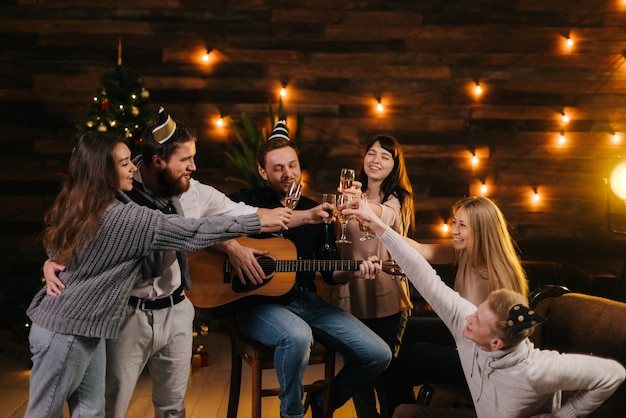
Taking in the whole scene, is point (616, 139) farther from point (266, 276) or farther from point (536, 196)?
point (266, 276)

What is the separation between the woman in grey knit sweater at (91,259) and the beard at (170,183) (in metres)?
0.30

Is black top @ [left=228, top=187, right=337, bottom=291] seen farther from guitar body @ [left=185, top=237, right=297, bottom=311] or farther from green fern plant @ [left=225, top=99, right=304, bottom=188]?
green fern plant @ [left=225, top=99, right=304, bottom=188]

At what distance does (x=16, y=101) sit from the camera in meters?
5.52

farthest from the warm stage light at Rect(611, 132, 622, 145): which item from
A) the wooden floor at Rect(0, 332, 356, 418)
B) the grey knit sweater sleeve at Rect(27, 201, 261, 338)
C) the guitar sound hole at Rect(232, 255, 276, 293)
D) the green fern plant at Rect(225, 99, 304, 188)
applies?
the grey knit sweater sleeve at Rect(27, 201, 261, 338)

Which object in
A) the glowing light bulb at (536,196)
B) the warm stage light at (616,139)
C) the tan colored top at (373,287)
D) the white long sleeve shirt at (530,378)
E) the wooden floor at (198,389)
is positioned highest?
the warm stage light at (616,139)

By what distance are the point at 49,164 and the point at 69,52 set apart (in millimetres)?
931

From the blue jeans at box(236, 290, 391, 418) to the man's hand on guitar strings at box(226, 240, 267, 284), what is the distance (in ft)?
0.46

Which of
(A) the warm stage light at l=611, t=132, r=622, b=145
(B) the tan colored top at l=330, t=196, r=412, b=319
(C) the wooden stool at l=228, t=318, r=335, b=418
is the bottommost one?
(C) the wooden stool at l=228, t=318, r=335, b=418

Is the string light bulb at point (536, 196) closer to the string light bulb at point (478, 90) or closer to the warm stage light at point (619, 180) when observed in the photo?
the string light bulb at point (478, 90)

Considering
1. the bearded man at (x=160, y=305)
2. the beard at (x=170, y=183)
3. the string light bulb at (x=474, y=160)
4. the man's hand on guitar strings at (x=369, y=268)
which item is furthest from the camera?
the string light bulb at (x=474, y=160)

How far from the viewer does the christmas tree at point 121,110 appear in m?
4.43

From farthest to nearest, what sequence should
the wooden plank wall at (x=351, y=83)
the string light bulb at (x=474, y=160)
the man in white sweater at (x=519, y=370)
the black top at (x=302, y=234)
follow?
the string light bulb at (x=474, y=160) → the wooden plank wall at (x=351, y=83) → the black top at (x=302, y=234) → the man in white sweater at (x=519, y=370)

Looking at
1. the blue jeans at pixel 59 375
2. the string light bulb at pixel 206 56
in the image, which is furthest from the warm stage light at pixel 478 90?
the blue jeans at pixel 59 375

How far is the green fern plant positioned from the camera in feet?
16.8
